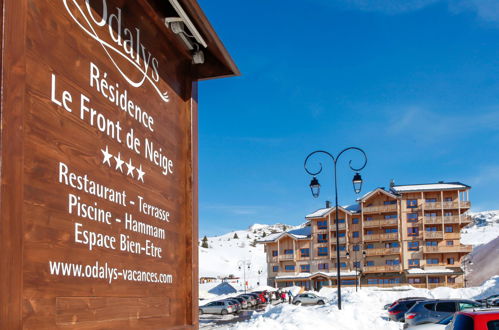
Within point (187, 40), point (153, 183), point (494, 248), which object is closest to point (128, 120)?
point (153, 183)

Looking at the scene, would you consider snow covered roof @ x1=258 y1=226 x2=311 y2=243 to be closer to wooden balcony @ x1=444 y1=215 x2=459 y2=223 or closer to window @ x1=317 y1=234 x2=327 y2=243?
window @ x1=317 y1=234 x2=327 y2=243

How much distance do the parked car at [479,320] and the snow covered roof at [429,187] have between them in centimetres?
6621

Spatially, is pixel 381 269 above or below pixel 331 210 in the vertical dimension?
below

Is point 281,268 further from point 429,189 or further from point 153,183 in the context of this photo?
point 153,183

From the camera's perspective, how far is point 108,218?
4293 millimetres

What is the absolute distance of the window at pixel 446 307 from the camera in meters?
20.9

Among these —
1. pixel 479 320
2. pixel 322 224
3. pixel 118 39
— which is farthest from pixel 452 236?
pixel 118 39

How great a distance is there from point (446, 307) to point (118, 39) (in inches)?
769

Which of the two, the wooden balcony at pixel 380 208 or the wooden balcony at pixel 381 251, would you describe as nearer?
the wooden balcony at pixel 381 251

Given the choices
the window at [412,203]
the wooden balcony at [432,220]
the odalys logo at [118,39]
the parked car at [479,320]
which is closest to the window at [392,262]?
the wooden balcony at [432,220]

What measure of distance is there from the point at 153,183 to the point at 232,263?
6391 inches

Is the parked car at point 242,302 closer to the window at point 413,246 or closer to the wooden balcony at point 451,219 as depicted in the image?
the window at point 413,246

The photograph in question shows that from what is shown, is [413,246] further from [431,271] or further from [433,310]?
[433,310]

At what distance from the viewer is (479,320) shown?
9367 millimetres
